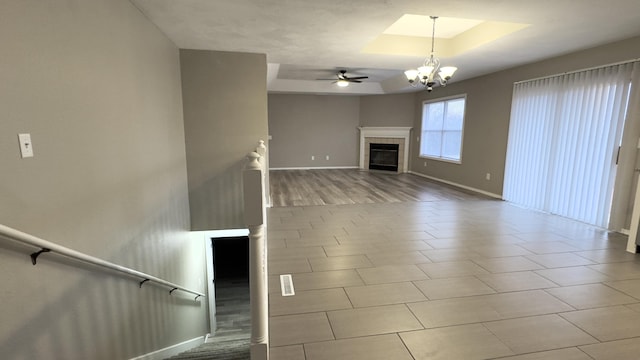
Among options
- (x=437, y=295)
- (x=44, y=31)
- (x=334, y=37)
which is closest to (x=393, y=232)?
(x=437, y=295)

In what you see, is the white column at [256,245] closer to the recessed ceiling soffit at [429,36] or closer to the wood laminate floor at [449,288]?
the wood laminate floor at [449,288]

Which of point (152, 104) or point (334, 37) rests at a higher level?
point (334, 37)

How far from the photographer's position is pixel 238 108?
467 cm

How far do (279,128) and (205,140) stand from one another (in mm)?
5173

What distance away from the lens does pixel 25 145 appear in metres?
1.47

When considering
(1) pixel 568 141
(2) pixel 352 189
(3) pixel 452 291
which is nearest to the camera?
(3) pixel 452 291

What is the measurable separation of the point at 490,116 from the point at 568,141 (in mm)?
1751

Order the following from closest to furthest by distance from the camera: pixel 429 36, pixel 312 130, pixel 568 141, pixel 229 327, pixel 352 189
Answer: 1. pixel 568 141
2. pixel 429 36
3. pixel 229 327
4. pixel 352 189
5. pixel 312 130

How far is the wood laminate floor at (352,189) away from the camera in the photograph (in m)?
5.69

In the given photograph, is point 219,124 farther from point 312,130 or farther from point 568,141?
point 312,130

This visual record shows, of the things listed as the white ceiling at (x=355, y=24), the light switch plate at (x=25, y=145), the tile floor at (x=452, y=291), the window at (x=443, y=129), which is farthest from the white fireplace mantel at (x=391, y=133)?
the light switch plate at (x=25, y=145)

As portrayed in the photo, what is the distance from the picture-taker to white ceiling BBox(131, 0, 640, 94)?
2783 mm

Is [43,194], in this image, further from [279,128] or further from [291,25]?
[279,128]

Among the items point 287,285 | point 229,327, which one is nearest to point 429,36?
point 287,285
